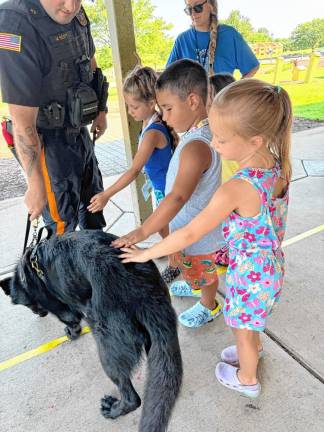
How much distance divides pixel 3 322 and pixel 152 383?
150 cm

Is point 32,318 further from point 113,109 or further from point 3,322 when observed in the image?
point 113,109

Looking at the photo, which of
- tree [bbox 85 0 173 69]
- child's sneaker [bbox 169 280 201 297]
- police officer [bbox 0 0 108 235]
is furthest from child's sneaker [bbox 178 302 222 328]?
tree [bbox 85 0 173 69]

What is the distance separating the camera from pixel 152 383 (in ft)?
4.44

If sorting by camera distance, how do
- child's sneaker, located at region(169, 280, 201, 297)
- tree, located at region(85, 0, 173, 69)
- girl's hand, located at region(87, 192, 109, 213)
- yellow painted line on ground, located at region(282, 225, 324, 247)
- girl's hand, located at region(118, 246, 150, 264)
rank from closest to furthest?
1. girl's hand, located at region(118, 246, 150, 264)
2. girl's hand, located at region(87, 192, 109, 213)
3. child's sneaker, located at region(169, 280, 201, 297)
4. yellow painted line on ground, located at region(282, 225, 324, 247)
5. tree, located at region(85, 0, 173, 69)

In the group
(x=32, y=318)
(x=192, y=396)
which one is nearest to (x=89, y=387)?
(x=192, y=396)

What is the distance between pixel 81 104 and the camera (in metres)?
2.01

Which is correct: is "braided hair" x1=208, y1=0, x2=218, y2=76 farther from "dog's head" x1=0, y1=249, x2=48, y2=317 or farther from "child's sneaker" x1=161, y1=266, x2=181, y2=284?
Result: "dog's head" x1=0, y1=249, x2=48, y2=317

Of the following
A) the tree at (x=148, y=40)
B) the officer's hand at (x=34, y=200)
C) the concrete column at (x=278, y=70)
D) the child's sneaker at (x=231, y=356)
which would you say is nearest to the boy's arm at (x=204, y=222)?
the officer's hand at (x=34, y=200)

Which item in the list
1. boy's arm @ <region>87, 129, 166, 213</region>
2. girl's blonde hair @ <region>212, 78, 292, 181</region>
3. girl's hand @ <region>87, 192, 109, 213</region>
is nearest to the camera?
girl's blonde hair @ <region>212, 78, 292, 181</region>

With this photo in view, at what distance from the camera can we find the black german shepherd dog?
4.43 ft

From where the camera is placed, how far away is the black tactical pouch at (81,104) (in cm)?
200

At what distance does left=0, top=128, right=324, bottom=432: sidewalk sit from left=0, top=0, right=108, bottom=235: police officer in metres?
0.82

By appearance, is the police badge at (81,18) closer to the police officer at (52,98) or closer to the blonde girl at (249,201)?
the police officer at (52,98)

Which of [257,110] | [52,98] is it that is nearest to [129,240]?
[257,110]
